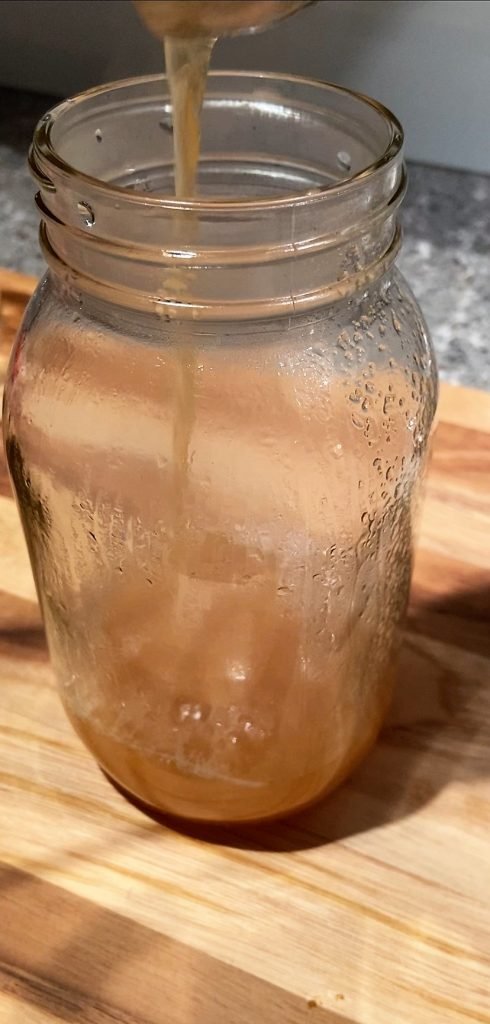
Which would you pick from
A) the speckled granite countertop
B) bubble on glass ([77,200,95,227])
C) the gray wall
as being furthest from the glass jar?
the gray wall

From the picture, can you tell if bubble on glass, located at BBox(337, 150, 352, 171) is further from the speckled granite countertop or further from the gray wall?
the gray wall

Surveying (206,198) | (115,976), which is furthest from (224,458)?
(115,976)

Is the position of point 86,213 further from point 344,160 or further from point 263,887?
point 263,887

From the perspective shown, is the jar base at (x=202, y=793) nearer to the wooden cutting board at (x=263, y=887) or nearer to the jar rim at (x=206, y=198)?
the wooden cutting board at (x=263, y=887)

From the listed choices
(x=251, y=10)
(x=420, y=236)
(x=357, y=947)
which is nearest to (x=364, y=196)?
(x=251, y=10)

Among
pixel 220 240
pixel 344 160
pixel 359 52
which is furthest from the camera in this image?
pixel 359 52

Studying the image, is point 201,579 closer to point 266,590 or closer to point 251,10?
point 266,590
